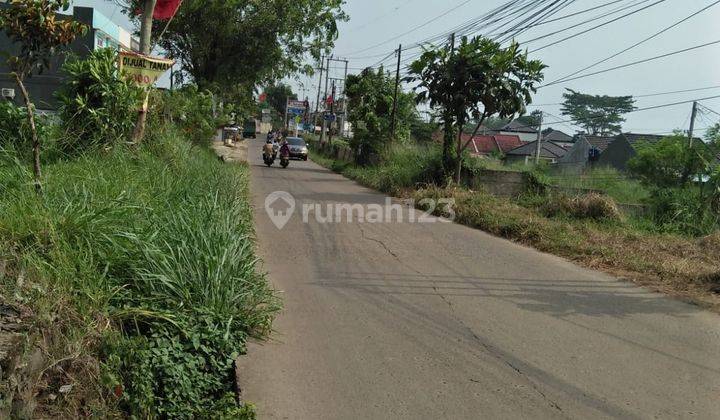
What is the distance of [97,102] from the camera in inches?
470

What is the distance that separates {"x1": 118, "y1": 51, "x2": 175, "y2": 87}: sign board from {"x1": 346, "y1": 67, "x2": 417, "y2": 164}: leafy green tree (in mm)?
15863

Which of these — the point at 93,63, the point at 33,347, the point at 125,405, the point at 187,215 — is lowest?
the point at 125,405

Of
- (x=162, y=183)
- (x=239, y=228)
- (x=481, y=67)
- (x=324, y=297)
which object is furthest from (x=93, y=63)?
(x=481, y=67)

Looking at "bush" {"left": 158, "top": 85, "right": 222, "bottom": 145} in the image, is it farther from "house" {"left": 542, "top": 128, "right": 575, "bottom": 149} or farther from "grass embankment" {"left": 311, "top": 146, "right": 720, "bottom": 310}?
"house" {"left": 542, "top": 128, "right": 575, "bottom": 149}

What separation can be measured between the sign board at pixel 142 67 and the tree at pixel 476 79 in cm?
744

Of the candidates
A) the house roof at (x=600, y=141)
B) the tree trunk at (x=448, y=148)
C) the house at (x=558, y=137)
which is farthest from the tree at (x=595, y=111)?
the tree trunk at (x=448, y=148)

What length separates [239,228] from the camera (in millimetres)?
7227

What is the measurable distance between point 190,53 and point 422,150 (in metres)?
11.5

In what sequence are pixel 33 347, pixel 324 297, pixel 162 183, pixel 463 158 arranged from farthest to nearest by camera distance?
pixel 463 158 < pixel 162 183 < pixel 324 297 < pixel 33 347

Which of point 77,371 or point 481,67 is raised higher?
point 481,67

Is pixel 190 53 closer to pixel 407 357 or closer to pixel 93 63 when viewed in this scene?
pixel 93 63

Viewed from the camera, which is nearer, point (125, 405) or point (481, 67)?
point (125, 405)

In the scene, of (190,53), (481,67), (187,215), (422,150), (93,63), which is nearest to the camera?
(187,215)

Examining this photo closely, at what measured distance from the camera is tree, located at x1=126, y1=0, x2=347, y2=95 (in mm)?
24172
